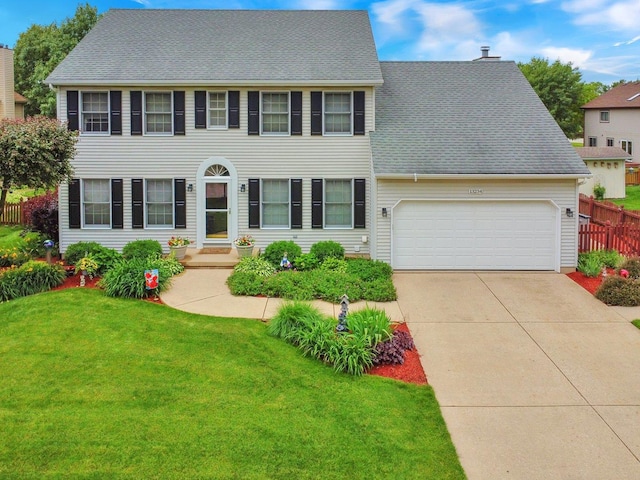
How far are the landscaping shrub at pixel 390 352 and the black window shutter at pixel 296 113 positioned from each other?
8852mm

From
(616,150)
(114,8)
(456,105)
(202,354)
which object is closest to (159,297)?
(202,354)

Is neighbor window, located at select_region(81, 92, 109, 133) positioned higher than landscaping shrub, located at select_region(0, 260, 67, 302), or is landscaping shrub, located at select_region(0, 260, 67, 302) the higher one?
neighbor window, located at select_region(81, 92, 109, 133)

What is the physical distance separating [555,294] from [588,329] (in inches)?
94.5

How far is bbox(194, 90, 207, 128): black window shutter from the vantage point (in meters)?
16.8

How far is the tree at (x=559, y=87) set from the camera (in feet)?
180

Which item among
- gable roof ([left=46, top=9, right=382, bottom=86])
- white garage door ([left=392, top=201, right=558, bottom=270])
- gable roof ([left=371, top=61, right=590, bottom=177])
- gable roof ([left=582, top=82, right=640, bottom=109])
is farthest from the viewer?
gable roof ([left=582, top=82, right=640, bottom=109])

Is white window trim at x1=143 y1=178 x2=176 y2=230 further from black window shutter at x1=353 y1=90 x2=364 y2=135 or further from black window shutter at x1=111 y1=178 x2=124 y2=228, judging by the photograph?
black window shutter at x1=353 y1=90 x2=364 y2=135

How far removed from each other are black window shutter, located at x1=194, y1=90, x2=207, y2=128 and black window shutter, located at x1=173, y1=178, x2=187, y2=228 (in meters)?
1.74

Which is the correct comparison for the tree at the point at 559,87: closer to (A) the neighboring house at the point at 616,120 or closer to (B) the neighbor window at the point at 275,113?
(A) the neighboring house at the point at 616,120

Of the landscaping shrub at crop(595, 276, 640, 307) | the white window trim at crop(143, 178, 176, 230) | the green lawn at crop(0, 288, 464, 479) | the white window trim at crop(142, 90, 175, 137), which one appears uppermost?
the white window trim at crop(142, 90, 175, 137)

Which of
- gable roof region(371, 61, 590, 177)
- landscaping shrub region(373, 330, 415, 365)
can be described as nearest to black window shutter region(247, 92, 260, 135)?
gable roof region(371, 61, 590, 177)

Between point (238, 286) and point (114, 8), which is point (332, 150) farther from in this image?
point (114, 8)

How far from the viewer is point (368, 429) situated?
7.06 metres

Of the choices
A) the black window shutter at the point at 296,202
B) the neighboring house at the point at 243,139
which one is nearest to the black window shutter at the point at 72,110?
the neighboring house at the point at 243,139
